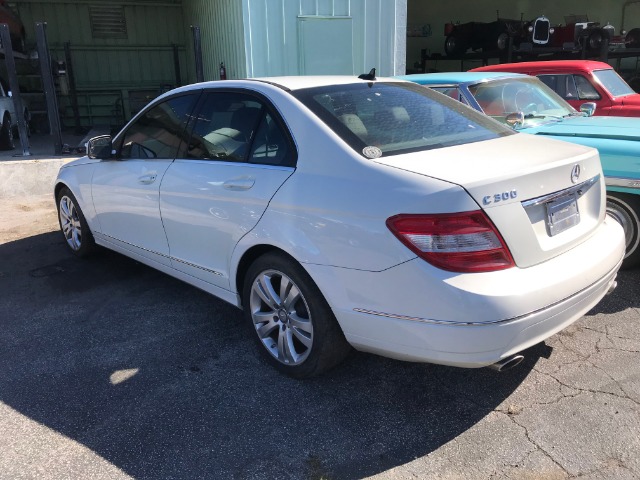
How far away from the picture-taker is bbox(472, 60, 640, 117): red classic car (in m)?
7.58

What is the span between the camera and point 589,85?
776cm

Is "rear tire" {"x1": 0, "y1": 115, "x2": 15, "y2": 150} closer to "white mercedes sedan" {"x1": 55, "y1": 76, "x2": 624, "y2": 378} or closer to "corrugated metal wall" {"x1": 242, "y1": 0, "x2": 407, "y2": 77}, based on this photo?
"corrugated metal wall" {"x1": 242, "y1": 0, "x2": 407, "y2": 77}

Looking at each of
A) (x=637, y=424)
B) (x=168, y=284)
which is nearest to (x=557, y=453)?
(x=637, y=424)

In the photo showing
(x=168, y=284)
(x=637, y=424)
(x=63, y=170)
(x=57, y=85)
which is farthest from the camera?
(x=57, y=85)

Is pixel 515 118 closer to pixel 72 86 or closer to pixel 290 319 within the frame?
pixel 290 319

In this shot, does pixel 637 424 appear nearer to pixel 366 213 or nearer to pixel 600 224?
pixel 600 224

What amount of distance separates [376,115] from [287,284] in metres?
1.08

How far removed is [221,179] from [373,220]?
1.20m

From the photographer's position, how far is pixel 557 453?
8.30 ft

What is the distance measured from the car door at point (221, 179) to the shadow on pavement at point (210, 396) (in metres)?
0.52

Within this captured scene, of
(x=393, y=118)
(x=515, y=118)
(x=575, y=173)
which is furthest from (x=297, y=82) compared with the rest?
(x=515, y=118)

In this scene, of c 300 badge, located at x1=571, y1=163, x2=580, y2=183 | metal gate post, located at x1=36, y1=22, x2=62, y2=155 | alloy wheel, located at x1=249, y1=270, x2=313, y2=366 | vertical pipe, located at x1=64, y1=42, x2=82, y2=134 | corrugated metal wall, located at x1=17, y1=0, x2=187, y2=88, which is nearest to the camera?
c 300 badge, located at x1=571, y1=163, x2=580, y2=183

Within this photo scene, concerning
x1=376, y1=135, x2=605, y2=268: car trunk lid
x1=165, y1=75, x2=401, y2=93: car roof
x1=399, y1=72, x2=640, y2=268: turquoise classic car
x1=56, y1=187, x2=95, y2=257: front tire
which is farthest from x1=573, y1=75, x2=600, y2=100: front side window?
x1=56, y1=187, x2=95, y2=257: front tire

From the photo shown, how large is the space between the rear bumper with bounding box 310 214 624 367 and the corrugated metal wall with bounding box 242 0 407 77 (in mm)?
7704
